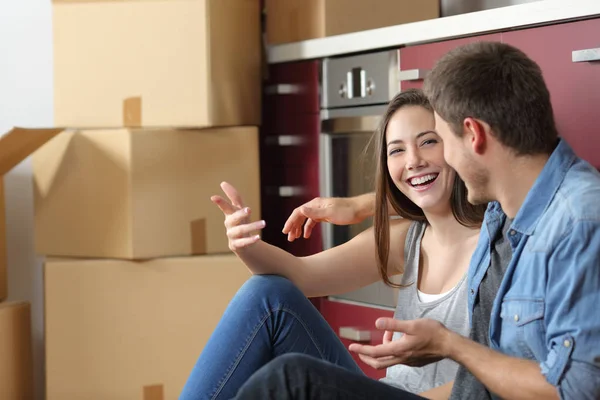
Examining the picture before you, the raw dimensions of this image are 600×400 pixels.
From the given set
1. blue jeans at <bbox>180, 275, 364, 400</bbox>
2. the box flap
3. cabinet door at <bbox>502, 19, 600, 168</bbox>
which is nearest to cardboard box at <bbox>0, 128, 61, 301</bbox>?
the box flap

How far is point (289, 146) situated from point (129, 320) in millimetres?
666

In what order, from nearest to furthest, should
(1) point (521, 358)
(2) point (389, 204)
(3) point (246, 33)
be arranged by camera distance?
(1) point (521, 358) < (2) point (389, 204) < (3) point (246, 33)

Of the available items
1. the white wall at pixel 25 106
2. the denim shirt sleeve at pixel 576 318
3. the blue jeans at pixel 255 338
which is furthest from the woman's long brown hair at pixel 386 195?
the white wall at pixel 25 106

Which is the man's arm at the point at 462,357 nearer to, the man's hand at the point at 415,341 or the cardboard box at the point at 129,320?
the man's hand at the point at 415,341

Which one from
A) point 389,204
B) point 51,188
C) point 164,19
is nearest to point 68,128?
point 51,188

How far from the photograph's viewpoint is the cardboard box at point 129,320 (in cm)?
244

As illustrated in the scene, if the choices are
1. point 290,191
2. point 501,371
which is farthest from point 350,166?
point 501,371

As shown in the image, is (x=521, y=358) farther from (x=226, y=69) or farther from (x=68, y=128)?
(x=68, y=128)

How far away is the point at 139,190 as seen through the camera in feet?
7.91

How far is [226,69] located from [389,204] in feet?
2.80

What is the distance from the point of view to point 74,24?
245 cm

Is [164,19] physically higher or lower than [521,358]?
higher

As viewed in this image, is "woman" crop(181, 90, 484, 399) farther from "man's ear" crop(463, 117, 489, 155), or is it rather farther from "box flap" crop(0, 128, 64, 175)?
"box flap" crop(0, 128, 64, 175)

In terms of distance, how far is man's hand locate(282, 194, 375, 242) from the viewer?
1.83 metres
